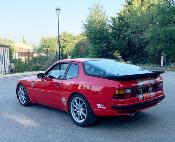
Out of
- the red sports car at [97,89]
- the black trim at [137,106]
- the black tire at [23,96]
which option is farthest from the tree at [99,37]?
the black trim at [137,106]

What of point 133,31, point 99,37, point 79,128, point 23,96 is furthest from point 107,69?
point 99,37

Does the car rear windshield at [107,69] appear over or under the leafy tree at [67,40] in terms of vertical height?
under

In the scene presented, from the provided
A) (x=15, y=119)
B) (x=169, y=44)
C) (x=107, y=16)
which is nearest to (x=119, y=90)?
(x=15, y=119)

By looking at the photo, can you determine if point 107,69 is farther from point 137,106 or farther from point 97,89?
point 137,106

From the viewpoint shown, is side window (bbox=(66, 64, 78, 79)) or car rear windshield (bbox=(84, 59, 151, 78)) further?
side window (bbox=(66, 64, 78, 79))

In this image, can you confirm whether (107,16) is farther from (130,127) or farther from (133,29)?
(130,127)

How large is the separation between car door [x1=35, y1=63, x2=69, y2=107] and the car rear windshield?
726 millimetres

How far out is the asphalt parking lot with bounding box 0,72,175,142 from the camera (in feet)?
19.7

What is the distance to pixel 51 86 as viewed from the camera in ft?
25.8

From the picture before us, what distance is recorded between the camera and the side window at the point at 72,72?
7.32 metres

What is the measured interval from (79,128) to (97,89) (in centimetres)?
94

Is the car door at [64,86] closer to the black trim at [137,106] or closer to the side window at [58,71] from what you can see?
the side window at [58,71]

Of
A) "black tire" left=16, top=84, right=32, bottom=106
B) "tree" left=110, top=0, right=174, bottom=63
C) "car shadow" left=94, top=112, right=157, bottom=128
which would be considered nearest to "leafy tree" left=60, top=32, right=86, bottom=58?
"tree" left=110, top=0, right=174, bottom=63

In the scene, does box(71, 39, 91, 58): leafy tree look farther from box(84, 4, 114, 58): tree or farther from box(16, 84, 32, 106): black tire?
box(16, 84, 32, 106): black tire
